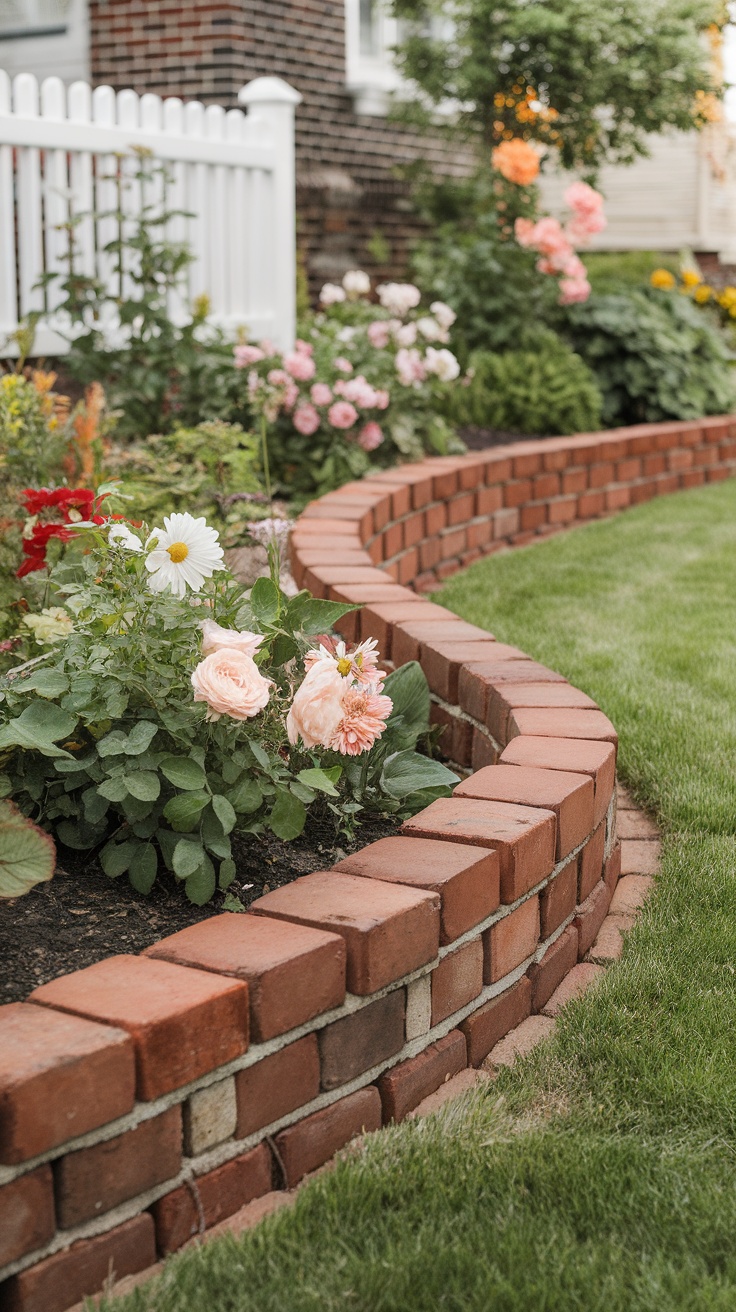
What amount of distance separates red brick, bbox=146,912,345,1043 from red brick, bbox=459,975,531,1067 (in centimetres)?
34

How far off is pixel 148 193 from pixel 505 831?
197 inches

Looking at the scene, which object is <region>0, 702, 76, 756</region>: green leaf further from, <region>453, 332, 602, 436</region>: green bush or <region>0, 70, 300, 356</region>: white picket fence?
<region>453, 332, 602, 436</region>: green bush

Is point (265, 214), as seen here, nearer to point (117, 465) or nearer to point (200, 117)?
point (200, 117)

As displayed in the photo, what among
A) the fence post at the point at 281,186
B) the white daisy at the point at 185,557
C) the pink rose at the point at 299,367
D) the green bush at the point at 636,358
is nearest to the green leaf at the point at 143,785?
the white daisy at the point at 185,557

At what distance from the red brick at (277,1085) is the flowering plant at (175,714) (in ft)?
1.07

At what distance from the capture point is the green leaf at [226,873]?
1.99 metres

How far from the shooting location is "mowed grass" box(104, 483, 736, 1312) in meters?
1.46

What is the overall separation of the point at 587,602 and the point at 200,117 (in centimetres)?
328

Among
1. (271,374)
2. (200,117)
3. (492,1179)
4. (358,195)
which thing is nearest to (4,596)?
(492,1179)

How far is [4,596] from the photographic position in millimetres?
2523

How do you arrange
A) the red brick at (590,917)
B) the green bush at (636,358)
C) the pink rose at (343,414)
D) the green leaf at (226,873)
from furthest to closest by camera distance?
the green bush at (636,358), the pink rose at (343,414), the red brick at (590,917), the green leaf at (226,873)

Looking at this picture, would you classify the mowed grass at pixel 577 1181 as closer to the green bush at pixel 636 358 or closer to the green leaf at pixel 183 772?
the green leaf at pixel 183 772

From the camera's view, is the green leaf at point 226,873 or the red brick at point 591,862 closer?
the green leaf at point 226,873

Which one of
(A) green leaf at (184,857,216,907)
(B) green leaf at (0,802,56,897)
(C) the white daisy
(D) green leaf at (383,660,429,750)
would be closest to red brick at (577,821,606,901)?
(D) green leaf at (383,660,429,750)
